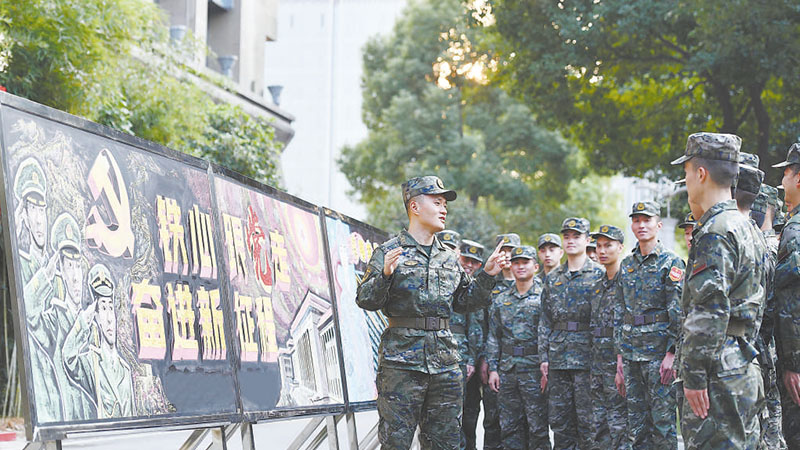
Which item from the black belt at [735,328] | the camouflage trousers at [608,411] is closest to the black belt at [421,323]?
the black belt at [735,328]

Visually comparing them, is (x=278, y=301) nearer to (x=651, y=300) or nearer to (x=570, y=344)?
(x=651, y=300)

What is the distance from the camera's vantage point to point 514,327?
10.7 m

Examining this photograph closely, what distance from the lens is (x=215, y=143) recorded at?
68.2 ft

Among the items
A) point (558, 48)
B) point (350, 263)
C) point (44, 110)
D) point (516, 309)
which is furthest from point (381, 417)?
point (558, 48)

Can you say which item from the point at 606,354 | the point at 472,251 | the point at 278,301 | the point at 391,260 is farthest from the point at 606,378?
the point at 278,301

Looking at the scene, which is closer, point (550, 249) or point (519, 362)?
point (519, 362)

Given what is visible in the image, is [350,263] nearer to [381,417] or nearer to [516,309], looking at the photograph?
[381,417]

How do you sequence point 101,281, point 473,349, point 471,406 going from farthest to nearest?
point 471,406 → point 473,349 → point 101,281

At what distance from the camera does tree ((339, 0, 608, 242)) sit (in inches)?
1478

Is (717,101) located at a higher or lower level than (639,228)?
higher

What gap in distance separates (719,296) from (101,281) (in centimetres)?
300

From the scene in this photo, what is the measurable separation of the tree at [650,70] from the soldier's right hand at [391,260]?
462 inches

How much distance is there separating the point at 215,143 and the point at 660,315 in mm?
13793

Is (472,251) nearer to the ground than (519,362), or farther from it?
farther from it
